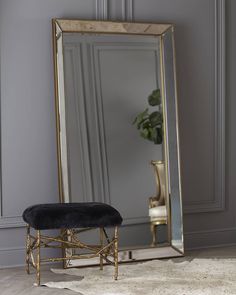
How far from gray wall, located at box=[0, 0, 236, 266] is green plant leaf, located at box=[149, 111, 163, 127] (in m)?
0.28

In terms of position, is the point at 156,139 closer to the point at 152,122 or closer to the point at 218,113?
the point at 152,122

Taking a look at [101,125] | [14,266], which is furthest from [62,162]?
[14,266]

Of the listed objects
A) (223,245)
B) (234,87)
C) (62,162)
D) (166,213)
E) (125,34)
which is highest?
(125,34)

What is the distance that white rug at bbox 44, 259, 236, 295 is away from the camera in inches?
135

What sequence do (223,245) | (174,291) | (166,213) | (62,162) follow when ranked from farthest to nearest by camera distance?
(223,245)
(166,213)
(62,162)
(174,291)

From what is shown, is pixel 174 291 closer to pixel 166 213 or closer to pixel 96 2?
pixel 166 213

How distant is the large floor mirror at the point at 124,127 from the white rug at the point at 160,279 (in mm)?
278

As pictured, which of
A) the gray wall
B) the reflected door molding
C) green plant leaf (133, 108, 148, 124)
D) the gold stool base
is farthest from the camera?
the reflected door molding

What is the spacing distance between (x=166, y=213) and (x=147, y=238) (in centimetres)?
24

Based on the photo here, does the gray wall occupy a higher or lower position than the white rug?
higher

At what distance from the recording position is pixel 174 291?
341 centimetres

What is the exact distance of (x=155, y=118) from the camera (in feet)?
14.8

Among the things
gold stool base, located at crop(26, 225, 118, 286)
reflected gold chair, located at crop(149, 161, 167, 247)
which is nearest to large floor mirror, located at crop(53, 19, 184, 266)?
reflected gold chair, located at crop(149, 161, 167, 247)

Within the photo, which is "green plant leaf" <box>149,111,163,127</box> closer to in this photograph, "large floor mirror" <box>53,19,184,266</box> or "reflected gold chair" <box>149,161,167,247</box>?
"large floor mirror" <box>53,19,184,266</box>
